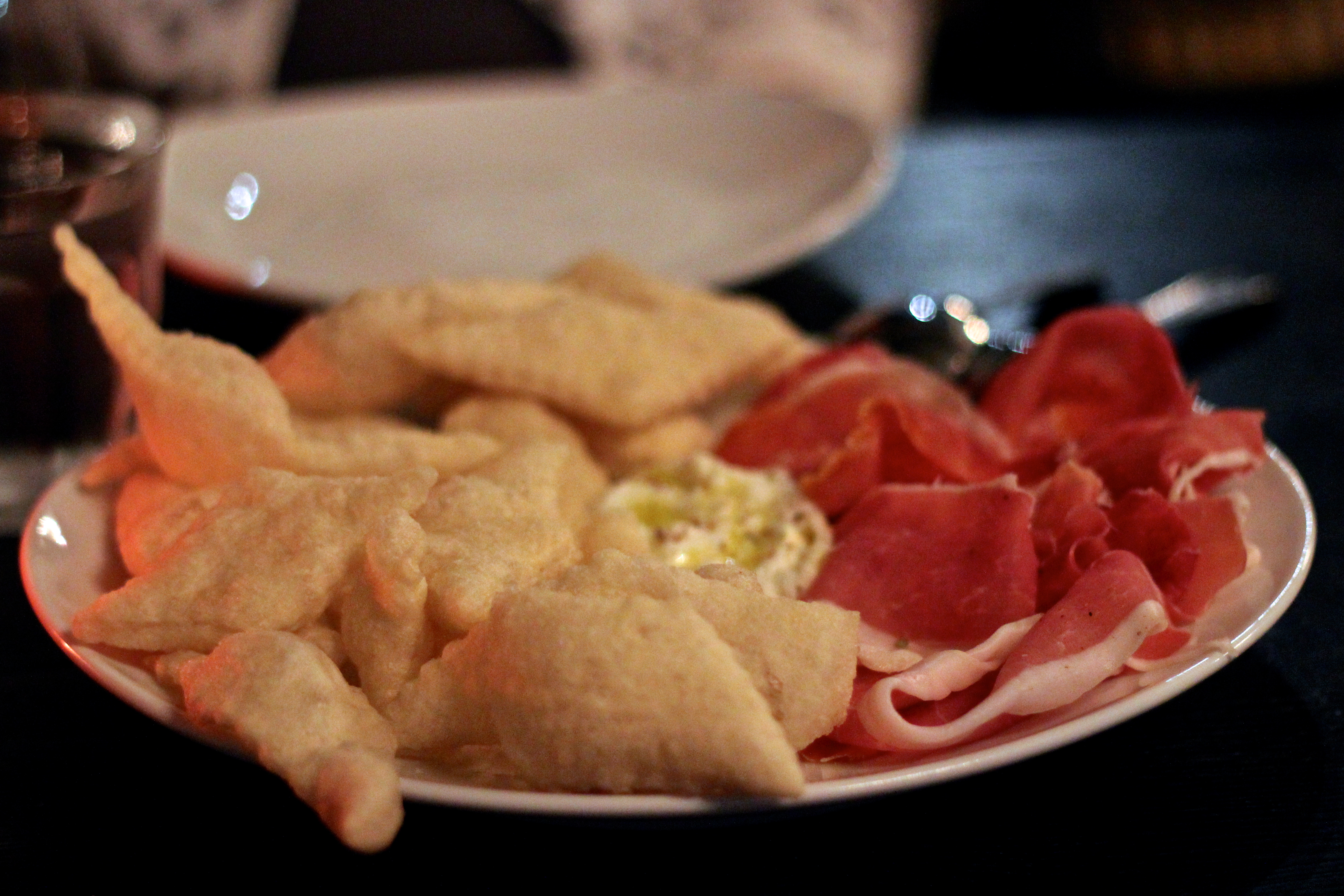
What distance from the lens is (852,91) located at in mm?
3529

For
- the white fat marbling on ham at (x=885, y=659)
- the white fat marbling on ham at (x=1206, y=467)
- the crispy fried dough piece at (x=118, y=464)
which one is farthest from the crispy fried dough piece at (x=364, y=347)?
the white fat marbling on ham at (x=1206, y=467)

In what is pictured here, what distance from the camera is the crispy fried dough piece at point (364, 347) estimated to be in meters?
1.08

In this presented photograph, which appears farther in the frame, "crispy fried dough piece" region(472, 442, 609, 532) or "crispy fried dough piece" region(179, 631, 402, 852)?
"crispy fried dough piece" region(472, 442, 609, 532)

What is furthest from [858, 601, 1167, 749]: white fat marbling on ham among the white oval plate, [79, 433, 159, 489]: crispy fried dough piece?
the white oval plate

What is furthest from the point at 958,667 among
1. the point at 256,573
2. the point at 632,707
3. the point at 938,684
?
the point at 256,573

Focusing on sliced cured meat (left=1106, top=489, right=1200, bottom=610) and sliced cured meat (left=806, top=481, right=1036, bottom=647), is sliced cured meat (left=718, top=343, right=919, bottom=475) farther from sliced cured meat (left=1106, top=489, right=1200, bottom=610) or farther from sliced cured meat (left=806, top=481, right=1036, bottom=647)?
sliced cured meat (left=1106, top=489, right=1200, bottom=610)

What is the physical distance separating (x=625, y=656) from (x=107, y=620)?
1.25 ft

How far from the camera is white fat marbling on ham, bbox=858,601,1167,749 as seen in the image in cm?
75

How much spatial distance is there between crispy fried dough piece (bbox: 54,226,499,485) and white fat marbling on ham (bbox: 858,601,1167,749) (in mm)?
413

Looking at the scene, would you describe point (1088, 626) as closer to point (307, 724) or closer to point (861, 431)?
point (861, 431)

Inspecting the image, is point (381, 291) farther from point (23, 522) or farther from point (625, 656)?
point (625, 656)

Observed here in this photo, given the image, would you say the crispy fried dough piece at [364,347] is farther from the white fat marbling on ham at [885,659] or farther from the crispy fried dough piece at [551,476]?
the white fat marbling on ham at [885,659]

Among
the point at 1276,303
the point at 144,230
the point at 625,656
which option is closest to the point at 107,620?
the point at 625,656

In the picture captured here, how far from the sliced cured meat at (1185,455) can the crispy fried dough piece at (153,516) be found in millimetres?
737
